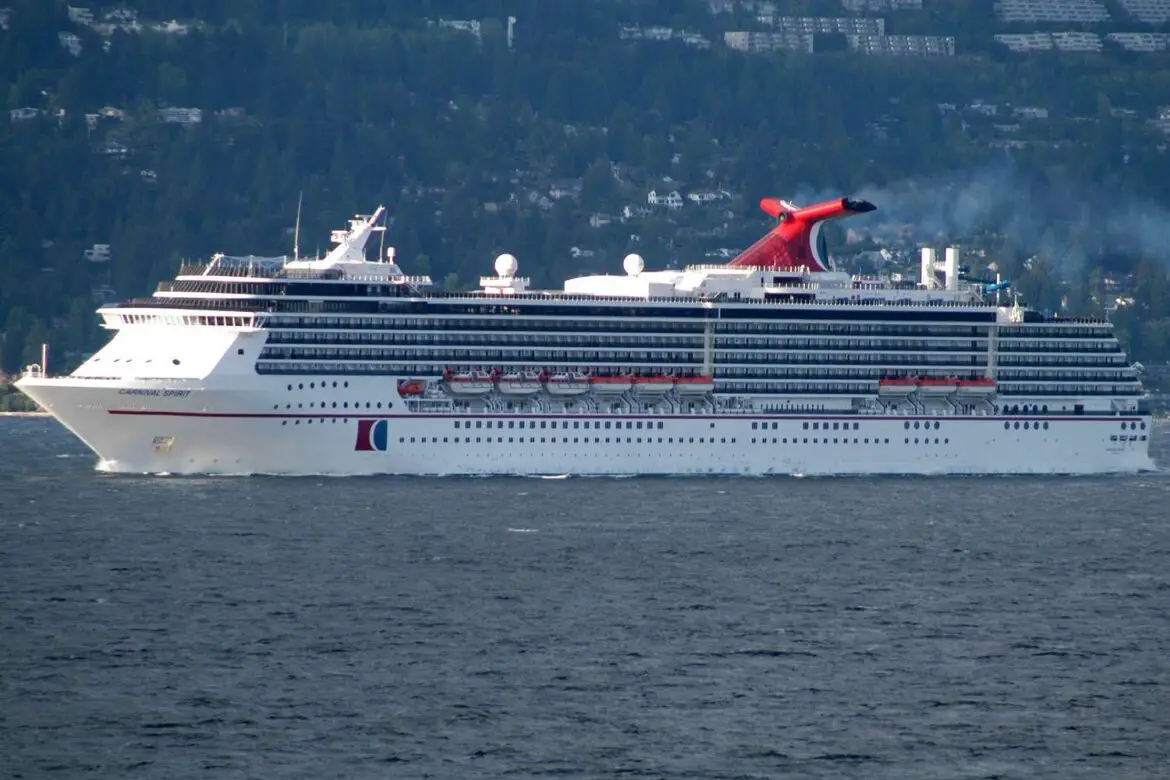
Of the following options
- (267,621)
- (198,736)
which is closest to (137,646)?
(267,621)

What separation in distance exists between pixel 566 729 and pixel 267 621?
1174cm

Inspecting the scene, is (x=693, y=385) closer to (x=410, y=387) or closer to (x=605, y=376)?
(x=605, y=376)

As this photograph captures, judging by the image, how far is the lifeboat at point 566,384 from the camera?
86.8 metres

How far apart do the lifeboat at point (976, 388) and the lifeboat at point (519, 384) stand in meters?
16.6

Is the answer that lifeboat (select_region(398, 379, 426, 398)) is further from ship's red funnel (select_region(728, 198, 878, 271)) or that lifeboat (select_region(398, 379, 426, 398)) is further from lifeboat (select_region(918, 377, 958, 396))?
lifeboat (select_region(918, 377, 958, 396))

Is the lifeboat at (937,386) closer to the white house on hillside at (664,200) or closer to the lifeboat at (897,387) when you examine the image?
the lifeboat at (897,387)

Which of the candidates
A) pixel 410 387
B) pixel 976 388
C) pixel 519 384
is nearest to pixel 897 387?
pixel 976 388

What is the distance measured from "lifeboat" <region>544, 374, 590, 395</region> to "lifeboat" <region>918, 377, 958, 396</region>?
13241 mm

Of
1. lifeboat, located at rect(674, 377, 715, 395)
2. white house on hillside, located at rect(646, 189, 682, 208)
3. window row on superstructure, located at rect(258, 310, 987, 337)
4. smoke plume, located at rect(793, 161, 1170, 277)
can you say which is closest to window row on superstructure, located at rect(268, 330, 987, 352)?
window row on superstructure, located at rect(258, 310, 987, 337)

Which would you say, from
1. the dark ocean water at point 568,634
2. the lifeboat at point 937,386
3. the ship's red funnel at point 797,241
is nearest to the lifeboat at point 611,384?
the dark ocean water at point 568,634

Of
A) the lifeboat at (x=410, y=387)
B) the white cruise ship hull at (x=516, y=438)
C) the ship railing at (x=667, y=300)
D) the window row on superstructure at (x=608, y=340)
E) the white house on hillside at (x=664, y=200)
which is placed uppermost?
the white house on hillside at (x=664, y=200)

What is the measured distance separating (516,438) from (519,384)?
2160 mm

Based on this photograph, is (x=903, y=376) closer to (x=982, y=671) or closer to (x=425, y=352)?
(x=425, y=352)

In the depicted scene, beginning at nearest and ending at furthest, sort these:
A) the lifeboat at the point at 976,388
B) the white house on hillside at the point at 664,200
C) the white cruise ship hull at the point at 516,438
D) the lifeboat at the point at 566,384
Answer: the white cruise ship hull at the point at 516,438, the lifeboat at the point at 566,384, the lifeboat at the point at 976,388, the white house on hillside at the point at 664,200
